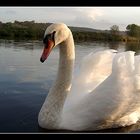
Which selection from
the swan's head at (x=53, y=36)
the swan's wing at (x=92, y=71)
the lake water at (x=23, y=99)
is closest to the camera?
the swan's head at (x=53, y=36)

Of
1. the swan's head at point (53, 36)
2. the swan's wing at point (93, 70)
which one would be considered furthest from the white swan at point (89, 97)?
the swan's wing at point (93, 70)

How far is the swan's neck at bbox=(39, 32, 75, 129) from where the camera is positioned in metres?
2.33

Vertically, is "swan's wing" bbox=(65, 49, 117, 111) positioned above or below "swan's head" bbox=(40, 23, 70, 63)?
below

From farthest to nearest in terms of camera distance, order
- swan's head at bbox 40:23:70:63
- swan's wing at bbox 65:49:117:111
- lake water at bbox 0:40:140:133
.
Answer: swan's wing at bbox 65:49:117:111
lake water at bbox 0:40:140:133
swan's head at bbox 40:23:70:63

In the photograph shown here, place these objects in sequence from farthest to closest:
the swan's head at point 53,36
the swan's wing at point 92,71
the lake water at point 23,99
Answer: the swan's wing at point 92,71 < the lake water at point 23,99 < the swan's head at point 53,36

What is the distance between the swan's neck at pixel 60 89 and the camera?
2.33 m

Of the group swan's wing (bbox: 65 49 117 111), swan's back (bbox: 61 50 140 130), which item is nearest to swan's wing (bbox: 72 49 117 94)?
swan's wing (bbox: 65 49 117 111)

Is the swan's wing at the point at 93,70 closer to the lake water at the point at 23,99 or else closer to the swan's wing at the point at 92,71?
the swan's wing at the point at 92,71

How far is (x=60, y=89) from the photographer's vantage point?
244 centimetres

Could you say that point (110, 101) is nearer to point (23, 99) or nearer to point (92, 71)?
point (92, 71)

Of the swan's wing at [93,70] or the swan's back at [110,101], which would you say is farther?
the swan's wing at [93,70]

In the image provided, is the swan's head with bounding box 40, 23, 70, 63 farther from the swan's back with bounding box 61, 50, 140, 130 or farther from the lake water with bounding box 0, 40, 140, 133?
the lake water with bounding box 0, 40, 140, 133

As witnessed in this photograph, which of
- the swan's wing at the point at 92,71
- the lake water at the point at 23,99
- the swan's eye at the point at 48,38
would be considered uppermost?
the swan's eye at the point at 48,38
